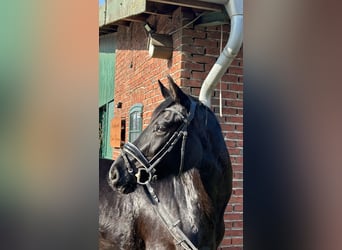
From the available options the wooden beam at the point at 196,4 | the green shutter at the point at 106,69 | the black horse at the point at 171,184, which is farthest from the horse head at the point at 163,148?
the wooden beam at the point at 196,4

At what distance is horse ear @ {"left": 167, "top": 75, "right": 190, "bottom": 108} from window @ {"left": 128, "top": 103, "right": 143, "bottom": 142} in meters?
0.15

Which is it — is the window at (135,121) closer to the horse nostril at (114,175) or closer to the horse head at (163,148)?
the horse head at (163,148)

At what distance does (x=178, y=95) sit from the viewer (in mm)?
1253

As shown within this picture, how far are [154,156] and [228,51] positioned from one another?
1.60ft

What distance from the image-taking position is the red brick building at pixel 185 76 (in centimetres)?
128

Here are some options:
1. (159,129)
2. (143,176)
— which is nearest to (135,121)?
(159,129)

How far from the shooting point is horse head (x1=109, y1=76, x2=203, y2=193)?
47.9 inches

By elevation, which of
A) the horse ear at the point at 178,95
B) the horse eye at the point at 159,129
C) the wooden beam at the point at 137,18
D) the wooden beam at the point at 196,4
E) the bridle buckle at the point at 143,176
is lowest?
the bridle buckle at the point at 143,176

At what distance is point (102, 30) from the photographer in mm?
1187

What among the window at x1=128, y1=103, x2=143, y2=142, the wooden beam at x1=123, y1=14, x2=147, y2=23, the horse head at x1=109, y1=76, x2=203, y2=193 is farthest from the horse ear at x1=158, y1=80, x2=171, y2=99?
the wooden beam at x1=123, y1=14, x2=147, y2=23

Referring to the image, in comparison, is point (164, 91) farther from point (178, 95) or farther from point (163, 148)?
point (163, 148)
